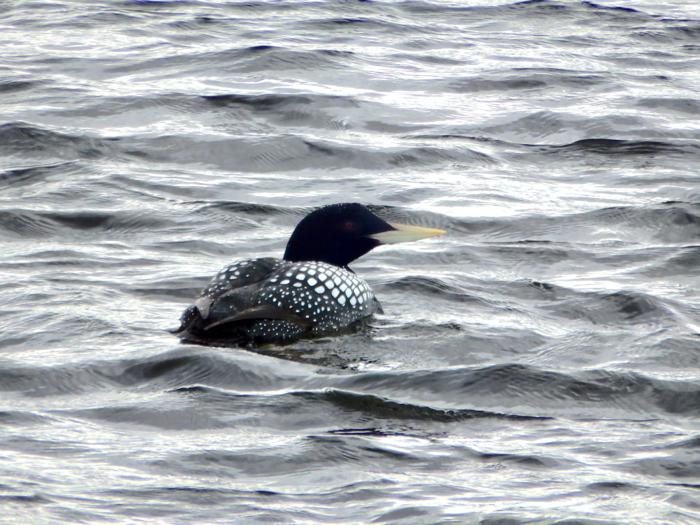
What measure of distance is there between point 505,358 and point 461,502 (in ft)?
6.31

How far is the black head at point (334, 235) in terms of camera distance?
7695 millimetres

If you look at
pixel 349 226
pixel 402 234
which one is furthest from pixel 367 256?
pixel 349 226

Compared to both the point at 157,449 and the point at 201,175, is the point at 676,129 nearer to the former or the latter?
the point at 201,175

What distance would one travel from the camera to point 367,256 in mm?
8914

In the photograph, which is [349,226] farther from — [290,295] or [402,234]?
[290,295]

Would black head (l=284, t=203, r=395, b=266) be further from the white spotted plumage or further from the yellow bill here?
the white spotted plumage

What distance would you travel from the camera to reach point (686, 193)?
1007cm

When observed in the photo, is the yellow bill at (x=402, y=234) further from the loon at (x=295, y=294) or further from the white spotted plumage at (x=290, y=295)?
the white spotted plumage at (x=290, y=295)

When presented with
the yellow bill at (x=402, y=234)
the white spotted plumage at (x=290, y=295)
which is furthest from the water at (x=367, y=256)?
the yellow bill at (x=402, y=234)

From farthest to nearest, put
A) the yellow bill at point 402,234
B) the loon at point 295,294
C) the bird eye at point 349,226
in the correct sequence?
the yellow bill at point 402,234 < the bird eye at point 349,226 < the loon at point 295,294

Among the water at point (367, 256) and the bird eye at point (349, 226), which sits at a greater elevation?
the bird eye at point (349, 226)

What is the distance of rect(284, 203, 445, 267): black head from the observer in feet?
25.2

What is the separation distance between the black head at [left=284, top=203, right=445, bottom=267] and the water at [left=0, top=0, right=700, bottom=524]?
0.32m

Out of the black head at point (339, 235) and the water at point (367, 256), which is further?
the black head at point (339, 235)
